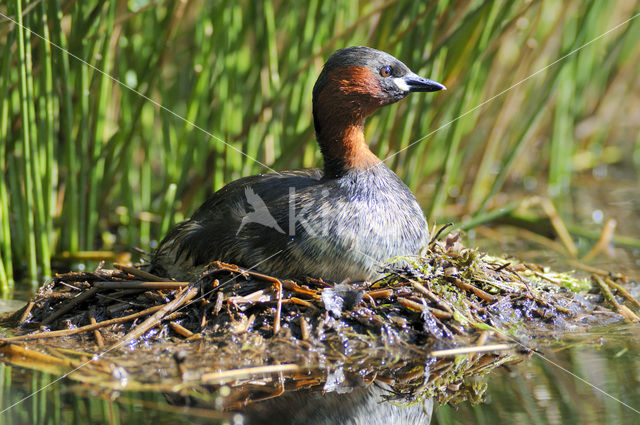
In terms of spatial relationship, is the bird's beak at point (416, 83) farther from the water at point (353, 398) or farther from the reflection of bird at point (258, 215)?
the water at point (353, 398)

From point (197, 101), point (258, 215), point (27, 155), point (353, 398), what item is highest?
point (197, 101)

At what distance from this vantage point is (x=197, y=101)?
5969 mm

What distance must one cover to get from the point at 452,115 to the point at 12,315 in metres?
3.47

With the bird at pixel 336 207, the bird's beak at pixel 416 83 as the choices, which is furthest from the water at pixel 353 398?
the bird's beak at pixel 416 83

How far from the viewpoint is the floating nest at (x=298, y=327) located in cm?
374

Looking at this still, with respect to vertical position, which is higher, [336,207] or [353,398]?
[336,207]

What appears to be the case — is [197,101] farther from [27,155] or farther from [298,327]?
[298,327]

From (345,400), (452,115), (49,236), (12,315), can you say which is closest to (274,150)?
(452,115)

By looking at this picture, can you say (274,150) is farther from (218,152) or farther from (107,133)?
(107,133)

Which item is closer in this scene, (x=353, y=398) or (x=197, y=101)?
(x=353, y=398)

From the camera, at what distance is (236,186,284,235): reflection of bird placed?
461 centimetres

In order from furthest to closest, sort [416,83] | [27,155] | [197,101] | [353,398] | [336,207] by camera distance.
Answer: [197,101] < [27,155] < [416,83] < [336,207] < [353,398]

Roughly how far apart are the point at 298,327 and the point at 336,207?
0.72m

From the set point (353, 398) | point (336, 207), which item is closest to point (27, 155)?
point (336, 207)
